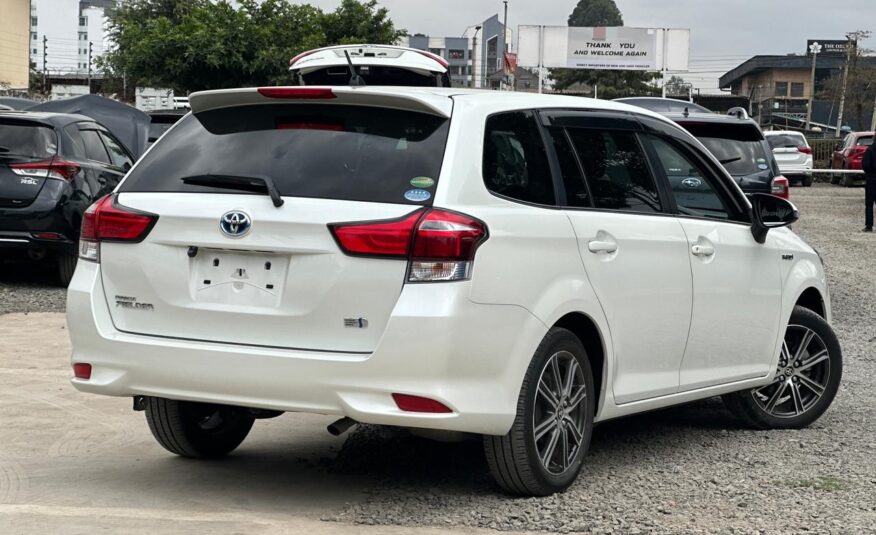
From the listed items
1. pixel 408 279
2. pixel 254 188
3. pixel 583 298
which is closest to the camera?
pixel 408 279

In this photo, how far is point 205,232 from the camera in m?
5.24

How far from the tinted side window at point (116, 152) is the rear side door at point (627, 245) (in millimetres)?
9162

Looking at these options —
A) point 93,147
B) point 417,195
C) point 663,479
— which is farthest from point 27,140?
point 417,195

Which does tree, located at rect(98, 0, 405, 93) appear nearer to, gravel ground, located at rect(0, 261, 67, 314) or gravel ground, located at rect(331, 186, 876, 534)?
gravel ground, located at rect(0, 261, 67, 314)

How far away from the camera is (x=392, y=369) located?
16.2ft

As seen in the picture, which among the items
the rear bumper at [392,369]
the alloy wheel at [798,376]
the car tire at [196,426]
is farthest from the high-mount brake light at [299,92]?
the alloy wheel at [798,376]

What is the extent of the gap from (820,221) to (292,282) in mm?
23458

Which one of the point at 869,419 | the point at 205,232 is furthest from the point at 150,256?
the point at 869,419

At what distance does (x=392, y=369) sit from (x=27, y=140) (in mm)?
9374

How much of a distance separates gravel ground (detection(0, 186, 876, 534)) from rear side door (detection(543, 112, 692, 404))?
1.45ft

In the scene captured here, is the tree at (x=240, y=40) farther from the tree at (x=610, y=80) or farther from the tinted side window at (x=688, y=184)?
the tree at (x=610, y=80)

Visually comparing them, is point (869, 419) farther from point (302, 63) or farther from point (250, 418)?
point (302, 63)

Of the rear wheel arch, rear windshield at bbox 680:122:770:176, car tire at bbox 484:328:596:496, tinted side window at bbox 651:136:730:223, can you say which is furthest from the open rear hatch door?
rear windshield at bbox 680:122:770:176

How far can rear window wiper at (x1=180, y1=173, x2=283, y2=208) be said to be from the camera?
5172 millimetres
